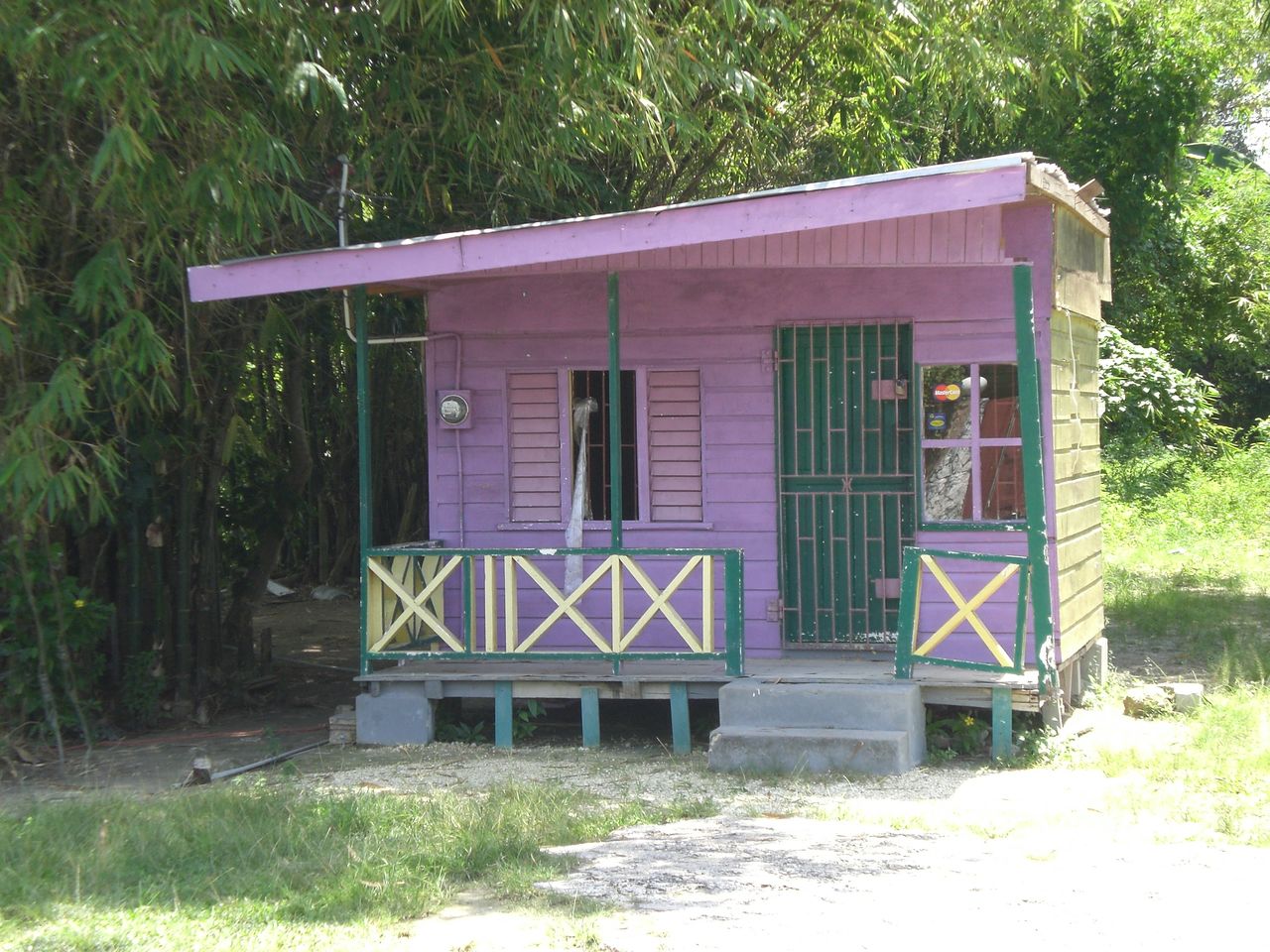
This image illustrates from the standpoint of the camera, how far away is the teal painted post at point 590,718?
830 cm

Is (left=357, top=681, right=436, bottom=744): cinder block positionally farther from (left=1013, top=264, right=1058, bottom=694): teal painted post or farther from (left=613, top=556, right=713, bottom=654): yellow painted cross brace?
(left=1013, top=264, right=1058, bottom=694): teal painted post

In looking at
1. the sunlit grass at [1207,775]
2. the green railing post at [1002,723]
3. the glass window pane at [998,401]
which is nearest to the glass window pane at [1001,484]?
the glass window pane at [998,401]

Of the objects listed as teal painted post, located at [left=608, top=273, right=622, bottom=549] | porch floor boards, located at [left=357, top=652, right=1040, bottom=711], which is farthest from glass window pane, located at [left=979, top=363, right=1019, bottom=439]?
teal painted post, located at [left=608, top=273, right=622, bottom=549]

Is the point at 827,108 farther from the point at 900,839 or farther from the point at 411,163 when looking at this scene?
the point at 900,839

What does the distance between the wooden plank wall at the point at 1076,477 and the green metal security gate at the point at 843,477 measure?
87 centimetres

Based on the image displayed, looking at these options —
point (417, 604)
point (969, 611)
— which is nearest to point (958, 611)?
point (969, 611)

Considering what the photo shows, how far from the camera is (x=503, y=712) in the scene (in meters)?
8.40

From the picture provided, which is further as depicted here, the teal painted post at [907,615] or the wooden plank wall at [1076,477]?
the wooden plank wall at [1076,477]

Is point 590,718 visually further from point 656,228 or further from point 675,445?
point 656,228

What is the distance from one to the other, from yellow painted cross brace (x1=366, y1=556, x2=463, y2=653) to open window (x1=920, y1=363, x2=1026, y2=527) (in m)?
2.90

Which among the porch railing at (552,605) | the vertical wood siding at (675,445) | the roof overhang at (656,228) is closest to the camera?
the roof overhang at (656,228)

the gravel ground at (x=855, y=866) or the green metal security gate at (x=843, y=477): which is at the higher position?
the green metal security gate at (x=843, y=477)

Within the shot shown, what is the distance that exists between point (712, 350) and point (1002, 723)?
2859mm

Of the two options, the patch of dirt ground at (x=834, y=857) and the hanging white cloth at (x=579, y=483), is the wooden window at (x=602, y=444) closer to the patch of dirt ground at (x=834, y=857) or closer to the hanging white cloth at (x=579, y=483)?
the hanging white cloth at (x=579, y=483)
